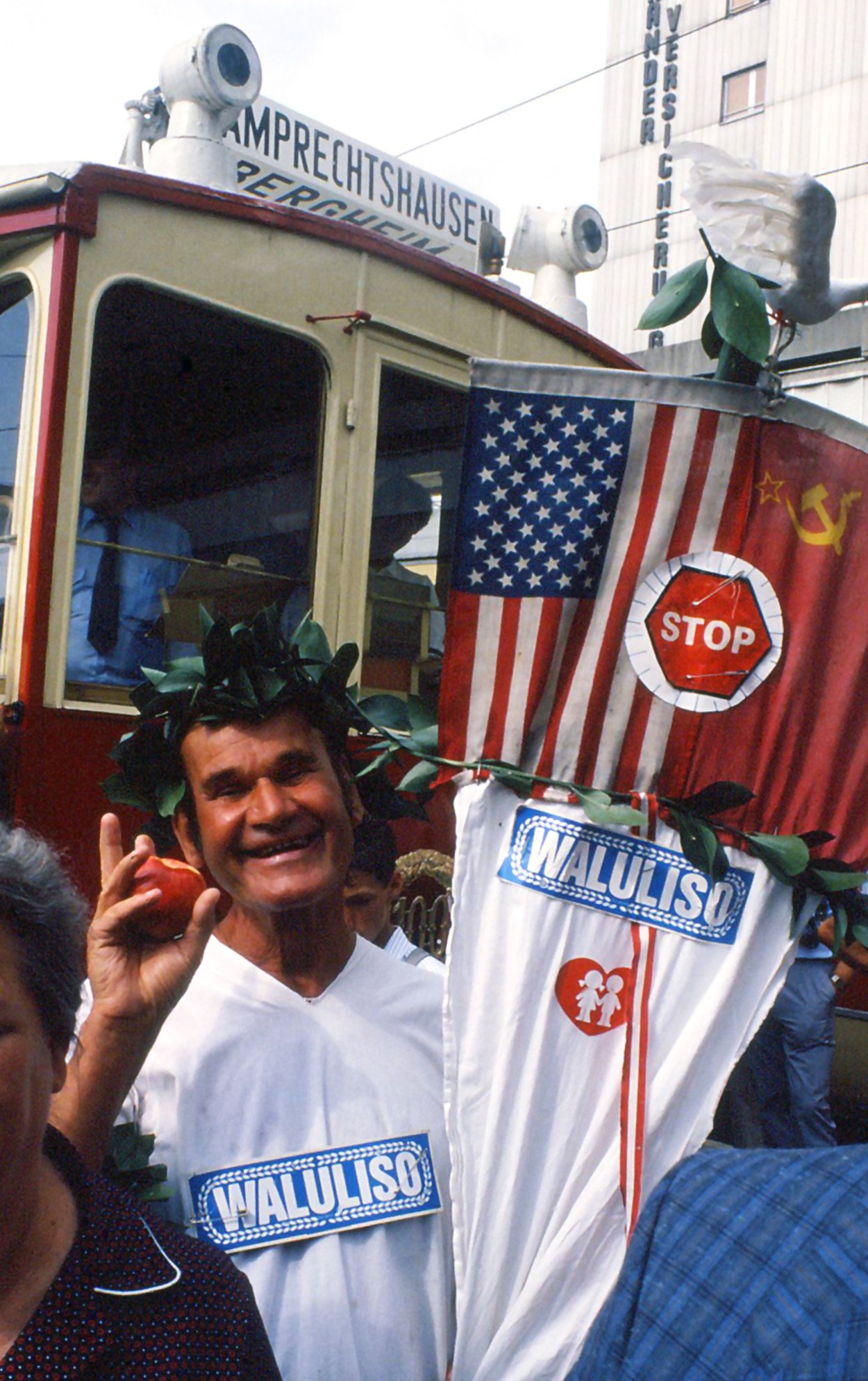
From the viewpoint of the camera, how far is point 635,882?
2199 millimetres

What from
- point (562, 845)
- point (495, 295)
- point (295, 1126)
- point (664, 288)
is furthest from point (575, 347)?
point (295, 1126)

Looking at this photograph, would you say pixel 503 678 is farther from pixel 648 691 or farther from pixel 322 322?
pixel 322 322

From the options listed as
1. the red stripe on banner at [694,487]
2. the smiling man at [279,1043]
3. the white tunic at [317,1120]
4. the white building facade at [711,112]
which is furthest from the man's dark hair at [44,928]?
the white building facade at [711,112]

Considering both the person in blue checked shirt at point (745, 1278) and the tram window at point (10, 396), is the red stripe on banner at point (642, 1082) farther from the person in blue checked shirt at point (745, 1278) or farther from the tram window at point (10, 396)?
the tram window at point (10, 396)

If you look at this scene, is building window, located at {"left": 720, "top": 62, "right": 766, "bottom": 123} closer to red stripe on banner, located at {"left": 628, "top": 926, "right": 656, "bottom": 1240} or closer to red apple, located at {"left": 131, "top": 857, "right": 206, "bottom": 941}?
red stripe on banner, located at {"left": 628, "top": 926, "right": 656, "bottom": 1240}

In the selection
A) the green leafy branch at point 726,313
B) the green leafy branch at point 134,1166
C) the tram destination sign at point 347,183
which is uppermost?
the tram destination sign at point 347,183

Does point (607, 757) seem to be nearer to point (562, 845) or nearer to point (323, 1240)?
point (562, 845)

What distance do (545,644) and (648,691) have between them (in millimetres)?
183

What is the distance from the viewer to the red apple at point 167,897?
1968 millimetres

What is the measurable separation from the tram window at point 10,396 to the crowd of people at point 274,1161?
1.82m

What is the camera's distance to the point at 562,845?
2.20 meters

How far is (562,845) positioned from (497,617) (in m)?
0.39

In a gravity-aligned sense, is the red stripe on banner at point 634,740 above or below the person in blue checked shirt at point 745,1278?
above

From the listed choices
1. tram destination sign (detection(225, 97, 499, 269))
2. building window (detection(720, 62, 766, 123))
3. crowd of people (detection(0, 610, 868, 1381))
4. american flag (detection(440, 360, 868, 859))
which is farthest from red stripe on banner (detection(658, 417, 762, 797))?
building window (detection(720, 62, 766, 123))
